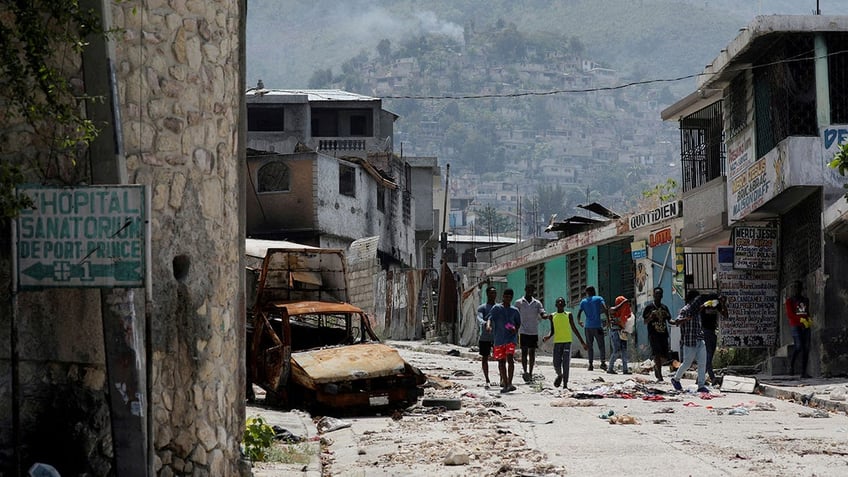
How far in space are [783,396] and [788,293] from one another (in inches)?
258

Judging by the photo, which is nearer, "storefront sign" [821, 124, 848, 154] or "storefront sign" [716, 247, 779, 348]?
"storefront sign" [821, 124, 848, 154]

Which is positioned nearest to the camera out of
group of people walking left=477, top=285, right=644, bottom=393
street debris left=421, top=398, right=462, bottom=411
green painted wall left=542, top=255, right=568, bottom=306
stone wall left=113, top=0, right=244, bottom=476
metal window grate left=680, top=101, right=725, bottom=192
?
stone wall left=113, top=0, right=244, bottom=476

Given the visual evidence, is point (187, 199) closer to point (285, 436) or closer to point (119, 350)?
point (119, 350)

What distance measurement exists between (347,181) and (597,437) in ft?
136

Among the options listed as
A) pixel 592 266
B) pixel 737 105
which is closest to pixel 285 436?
pixel 737 105

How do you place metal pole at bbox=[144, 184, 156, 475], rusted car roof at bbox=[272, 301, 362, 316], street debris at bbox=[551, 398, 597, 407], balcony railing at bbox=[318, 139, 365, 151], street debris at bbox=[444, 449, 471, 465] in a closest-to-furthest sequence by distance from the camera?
metal pole at bbox=[144, 184, 156, 475] → street debris at bbox=[444, 449, 471, 465] → street debris at bbox=[551, 398, 597, 407] → rusted car roof at bbox=[272, 301, 362, 316] → balcony railing at bbox=[318, 139, 365, 151]

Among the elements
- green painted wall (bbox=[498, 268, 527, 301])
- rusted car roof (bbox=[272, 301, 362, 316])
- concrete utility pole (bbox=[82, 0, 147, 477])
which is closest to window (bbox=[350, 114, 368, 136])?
green painted wall (bbox=[498, 268, 527, 301])

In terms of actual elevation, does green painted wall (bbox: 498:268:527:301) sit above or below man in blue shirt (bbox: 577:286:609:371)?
above

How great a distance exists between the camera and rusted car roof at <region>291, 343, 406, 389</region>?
17891mm

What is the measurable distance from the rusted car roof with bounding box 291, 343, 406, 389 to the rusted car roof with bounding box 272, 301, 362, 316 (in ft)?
2.31

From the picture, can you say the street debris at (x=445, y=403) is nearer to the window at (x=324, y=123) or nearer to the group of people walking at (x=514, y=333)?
the group of people walking at (x=514, y=333)

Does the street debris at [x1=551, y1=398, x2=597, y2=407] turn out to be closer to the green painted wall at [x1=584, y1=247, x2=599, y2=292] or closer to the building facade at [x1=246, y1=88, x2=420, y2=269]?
the green painted wall at [x1=584, y1=247, x2=599, y2=292]

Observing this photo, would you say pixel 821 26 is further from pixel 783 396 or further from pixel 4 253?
pixel 4 253

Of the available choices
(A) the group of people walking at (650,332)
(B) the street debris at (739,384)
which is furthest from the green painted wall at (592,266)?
(B) the street debris at (739,384)
